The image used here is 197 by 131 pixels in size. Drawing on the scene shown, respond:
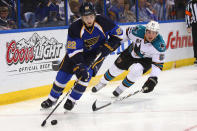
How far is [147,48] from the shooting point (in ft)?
14.9

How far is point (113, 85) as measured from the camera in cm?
585

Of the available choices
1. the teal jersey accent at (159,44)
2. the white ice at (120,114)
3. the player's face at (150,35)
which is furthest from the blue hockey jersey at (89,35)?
the white ice at (120,114)

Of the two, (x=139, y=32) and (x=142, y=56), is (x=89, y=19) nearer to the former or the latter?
(x=139, y=32)

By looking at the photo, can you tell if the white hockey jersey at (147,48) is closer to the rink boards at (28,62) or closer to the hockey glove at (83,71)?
the hockey glove at (83,71)

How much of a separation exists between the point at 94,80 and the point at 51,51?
0.98 metres

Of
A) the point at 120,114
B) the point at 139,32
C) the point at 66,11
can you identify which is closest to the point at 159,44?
the point at 139,32

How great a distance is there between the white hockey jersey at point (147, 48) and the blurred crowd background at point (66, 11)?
131cm

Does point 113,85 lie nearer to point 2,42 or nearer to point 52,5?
point 52,5

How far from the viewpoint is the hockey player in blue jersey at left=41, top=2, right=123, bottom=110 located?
3.78 m

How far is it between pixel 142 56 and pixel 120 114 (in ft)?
3.41

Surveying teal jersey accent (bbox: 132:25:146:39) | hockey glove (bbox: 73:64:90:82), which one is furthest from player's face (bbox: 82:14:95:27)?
teal jersey accent (bbox: 132:25:146:39)

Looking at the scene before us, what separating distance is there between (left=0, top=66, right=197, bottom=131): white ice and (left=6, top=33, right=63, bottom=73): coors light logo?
0.49 metres

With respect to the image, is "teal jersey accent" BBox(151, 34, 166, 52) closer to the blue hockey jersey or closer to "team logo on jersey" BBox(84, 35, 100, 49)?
the blue hockey jersey

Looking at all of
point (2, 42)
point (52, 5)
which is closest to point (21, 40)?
point (2, 42)
